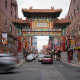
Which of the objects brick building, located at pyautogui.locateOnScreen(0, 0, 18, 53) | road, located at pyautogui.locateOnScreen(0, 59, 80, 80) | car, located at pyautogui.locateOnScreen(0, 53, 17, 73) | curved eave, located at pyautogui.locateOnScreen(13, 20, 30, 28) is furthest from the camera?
curved eave, located at pyautogui.locateOnScreen(13, 20, 30, 28)

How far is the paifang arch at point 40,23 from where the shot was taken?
32.0 metres

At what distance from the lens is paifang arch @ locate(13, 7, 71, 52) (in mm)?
31969

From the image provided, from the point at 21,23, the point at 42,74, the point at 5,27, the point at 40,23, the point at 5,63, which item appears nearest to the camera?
the point at 42,74

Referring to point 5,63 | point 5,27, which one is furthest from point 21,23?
point 5,63

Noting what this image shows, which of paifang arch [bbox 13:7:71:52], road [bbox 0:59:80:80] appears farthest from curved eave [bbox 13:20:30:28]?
road [bbox 0:59:80:80]

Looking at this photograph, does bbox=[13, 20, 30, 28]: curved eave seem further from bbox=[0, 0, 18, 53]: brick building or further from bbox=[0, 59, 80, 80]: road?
bbox=[0, 59, 80, 80]: road

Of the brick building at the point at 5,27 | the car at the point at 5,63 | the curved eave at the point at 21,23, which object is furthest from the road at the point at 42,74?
the curved eave at the point at 21,23

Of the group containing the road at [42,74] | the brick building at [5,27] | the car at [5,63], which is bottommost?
the road at [42,74]

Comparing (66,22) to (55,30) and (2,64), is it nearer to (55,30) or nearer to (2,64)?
(55,30)

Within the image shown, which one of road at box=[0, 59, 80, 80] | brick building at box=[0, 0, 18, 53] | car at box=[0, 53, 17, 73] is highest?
brick building at box=[0, 0, 18, 53]

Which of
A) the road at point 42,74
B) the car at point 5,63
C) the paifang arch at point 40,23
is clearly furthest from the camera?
the paifang arch at point 40,23

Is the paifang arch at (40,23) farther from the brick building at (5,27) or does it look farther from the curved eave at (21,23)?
the brick building at (5,27)

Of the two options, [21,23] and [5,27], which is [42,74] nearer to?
[21,23]

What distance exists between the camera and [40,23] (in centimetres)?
3222
